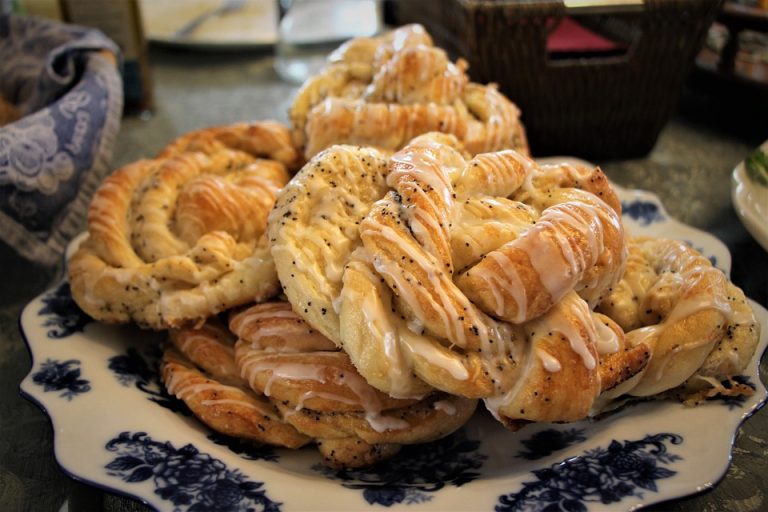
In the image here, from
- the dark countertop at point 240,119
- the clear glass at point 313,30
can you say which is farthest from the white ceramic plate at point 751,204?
the clear glass at point 313,30

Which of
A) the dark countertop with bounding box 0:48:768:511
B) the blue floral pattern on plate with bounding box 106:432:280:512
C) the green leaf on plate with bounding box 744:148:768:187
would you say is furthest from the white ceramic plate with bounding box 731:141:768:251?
the blue floral pattern on plate with bounding box 106:432:280:512

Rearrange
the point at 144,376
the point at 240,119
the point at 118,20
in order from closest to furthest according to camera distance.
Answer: the point at 144,376 → the point at 118,20 → the point at 240,119

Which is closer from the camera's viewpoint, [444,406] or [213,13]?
[444,406]

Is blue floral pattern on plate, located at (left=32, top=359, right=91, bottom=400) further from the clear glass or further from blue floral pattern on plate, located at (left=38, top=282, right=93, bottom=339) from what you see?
the clear glass

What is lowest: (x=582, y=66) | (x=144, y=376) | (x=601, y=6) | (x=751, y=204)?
(x=144, y=376)

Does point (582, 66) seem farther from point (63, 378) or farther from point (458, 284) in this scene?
point (63, 378)

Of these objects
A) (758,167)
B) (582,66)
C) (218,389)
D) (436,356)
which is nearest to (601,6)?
(582,66)

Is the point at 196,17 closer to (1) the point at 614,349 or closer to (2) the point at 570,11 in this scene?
(2) the point at 570,11

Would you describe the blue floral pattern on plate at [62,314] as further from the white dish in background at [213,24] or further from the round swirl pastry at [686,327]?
Answer: the white dish in background at [213,24]
